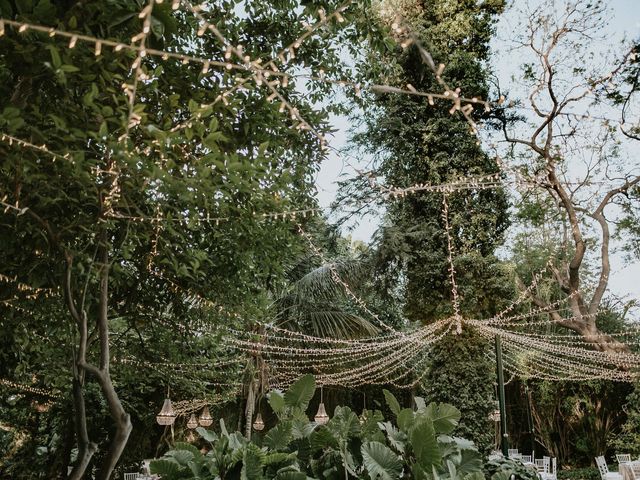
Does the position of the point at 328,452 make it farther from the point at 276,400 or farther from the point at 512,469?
the point at 512,469

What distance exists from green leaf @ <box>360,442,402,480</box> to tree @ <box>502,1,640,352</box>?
7.65 m

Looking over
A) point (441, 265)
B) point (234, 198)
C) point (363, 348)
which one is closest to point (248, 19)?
point (234, 198)

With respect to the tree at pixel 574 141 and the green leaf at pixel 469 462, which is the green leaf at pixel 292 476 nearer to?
the green leaf at pixel 469 462

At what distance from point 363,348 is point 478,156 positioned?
384 centimetres

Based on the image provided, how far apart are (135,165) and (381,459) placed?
1.88m

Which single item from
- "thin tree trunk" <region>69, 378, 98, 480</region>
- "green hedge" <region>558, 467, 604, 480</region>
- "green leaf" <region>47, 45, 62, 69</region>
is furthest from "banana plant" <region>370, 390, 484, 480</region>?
"green hedge" <region>558, 467, 604, 480</region>

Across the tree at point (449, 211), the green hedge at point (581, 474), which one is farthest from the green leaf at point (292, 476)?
the green hedge at point (581, 474)

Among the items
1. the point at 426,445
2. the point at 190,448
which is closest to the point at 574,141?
the point at 426,445

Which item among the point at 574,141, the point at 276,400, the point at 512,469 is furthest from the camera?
the point at 574,141

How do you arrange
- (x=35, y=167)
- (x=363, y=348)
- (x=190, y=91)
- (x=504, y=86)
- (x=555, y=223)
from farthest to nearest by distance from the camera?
(x=555, y=223), (x=504, y=86), (x=363, y=348), (x=190, y=91), (x=35, y=167)

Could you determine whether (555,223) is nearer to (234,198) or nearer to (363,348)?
(363,348)

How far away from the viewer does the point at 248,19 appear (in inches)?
173

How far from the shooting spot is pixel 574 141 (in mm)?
10500

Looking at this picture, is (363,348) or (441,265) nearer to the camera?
(441,265)
